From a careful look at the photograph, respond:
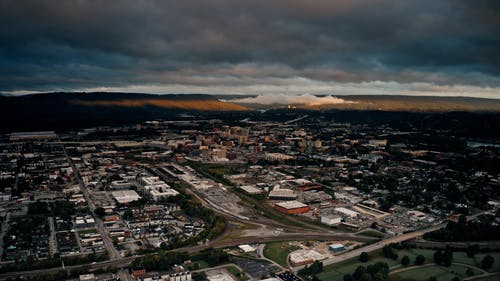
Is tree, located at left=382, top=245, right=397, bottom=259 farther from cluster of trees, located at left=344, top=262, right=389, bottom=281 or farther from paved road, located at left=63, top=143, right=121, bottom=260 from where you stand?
paved road, located at left=63, top=143, right=121, bottom=260

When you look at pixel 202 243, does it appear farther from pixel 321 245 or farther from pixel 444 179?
pixel 444 179

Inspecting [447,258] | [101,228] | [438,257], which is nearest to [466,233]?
[447,258]

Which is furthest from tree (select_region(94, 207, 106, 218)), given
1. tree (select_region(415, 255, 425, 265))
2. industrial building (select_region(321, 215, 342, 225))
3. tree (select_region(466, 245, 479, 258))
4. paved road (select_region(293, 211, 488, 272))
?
tree (select_region(466, 245, 479, 258))

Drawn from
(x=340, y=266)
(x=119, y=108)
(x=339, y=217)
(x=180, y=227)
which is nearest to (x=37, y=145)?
(x=180, y=227)

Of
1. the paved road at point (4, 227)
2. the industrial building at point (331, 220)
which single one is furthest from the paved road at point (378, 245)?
the paved road at point (4, 227)

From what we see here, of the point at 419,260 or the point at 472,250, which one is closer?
the point at 419,260

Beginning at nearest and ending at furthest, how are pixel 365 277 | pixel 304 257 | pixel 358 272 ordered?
pixel 365 277 → pixel 358 272 → pixel 304 257

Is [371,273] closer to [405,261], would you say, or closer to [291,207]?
[405,261]
